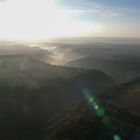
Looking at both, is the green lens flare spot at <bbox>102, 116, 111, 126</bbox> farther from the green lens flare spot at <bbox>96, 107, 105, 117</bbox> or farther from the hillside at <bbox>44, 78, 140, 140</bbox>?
the green lens flare spot at <bbox>96, 107, 105, 117</bbox>

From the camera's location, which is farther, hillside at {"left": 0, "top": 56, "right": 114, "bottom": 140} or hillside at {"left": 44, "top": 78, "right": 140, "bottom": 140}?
hillside at {"left": 0, "top": 56, "right": 114, "bottom": 140}

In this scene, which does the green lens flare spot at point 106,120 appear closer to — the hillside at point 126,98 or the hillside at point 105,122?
the hillside at point 105,122

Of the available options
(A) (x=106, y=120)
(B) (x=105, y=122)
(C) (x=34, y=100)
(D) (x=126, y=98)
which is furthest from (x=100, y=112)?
(C) (x=34, y=100)

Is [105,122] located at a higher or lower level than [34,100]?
higher

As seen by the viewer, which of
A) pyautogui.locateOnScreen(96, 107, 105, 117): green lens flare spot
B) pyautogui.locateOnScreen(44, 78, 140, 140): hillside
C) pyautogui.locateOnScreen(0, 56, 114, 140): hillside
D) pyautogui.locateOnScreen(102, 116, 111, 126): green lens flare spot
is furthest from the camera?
pyautogui.locateOnScreen(0, 56, 114, 140): hillside

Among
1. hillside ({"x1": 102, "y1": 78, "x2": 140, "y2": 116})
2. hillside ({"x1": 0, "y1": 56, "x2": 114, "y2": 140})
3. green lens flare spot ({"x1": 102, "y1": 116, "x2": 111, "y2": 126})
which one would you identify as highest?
green lens flare spot ({"x1": 102, "y1": 116, "x2": 111, "y2": 126})

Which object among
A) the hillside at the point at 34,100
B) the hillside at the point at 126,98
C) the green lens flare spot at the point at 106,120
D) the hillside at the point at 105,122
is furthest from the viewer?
the hillside at the point at 34,100

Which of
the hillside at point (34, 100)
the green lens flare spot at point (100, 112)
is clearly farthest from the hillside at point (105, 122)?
the hillside at point (34, 100)

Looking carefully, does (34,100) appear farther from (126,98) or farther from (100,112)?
(100,112)

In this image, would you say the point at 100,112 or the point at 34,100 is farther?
the point at 34,100

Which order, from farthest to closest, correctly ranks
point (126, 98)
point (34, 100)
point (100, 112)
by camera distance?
point (34, 100) → point (126, 98) → point (100, 112)

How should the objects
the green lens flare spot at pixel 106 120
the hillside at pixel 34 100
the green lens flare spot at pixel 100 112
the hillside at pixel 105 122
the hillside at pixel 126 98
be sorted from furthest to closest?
the hillside at pixel 34 100 → the hillside at pixel 126 98 → the green lens flare spot at pixel 100 112 → the green lens flare spot at pixel 106 120 → the hillside at pixel 105 122

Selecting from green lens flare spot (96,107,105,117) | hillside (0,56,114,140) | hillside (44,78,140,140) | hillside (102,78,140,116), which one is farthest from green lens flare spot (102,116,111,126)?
hillside (0,56,114,140)

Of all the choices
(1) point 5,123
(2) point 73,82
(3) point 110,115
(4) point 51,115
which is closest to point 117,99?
(3) point 110,115
